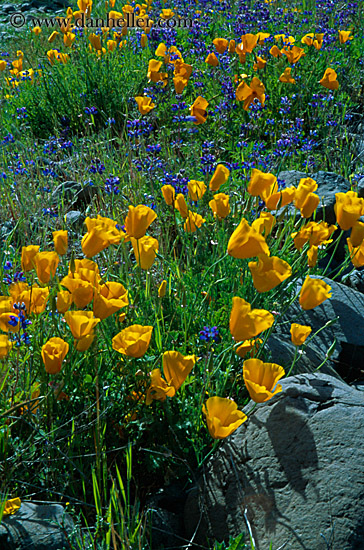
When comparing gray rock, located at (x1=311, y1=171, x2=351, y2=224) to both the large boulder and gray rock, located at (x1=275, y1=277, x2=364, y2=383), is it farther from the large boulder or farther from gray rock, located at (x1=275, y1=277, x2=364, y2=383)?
gray rock, located at (x1=275, y1=277, x2=364, y2=383)

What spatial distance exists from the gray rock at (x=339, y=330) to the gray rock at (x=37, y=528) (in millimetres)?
1214

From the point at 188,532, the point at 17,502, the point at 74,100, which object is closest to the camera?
the point at 17,502

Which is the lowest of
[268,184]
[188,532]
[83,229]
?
[188,532]

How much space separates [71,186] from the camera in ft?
11.7

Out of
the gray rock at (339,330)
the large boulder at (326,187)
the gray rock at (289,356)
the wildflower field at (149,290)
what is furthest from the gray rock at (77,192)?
the gray rock at (289,356)

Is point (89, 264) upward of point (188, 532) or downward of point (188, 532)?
upward

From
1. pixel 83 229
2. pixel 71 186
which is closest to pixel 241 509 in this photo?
pixel 83 229

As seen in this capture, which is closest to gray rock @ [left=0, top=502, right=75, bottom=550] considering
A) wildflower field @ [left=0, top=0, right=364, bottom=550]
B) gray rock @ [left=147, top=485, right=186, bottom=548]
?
wildflower field @ [left=0, top=0, right=364, bottom=550]

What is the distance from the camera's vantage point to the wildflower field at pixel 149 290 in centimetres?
157

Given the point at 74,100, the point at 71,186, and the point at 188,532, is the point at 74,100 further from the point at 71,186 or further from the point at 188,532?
the point at 188,532

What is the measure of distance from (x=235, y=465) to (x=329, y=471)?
0.29 metres

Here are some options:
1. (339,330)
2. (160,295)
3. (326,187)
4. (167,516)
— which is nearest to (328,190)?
(326,187)

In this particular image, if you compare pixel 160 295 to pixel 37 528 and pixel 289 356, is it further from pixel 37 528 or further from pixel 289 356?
pixel 37 528

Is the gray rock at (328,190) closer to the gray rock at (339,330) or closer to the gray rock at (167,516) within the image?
the gray rock at (339,330)
